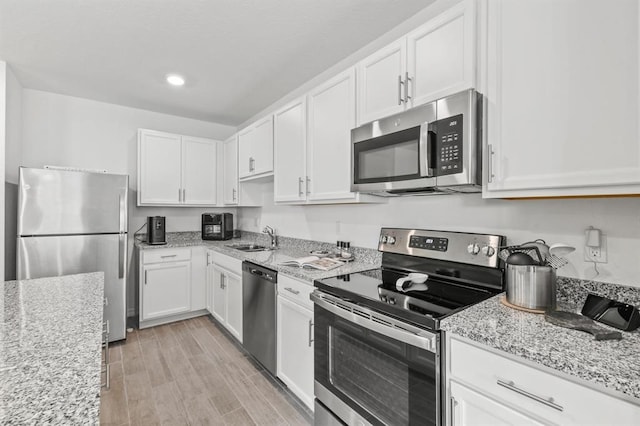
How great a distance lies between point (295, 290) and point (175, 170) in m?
2.47

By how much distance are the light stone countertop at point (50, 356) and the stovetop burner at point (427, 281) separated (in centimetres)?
98

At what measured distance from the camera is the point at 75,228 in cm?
266

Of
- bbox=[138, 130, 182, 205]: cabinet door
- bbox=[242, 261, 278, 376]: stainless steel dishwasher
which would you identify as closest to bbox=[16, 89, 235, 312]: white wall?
bbox=[138, 130, 182, 205]: cabinet door

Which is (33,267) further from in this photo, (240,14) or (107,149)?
(240,14)

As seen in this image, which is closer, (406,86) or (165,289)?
(406,86)

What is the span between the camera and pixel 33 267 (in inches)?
98.7

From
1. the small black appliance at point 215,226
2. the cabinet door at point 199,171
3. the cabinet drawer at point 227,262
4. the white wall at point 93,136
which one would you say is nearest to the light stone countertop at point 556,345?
the cabinet drawer at point 227,262

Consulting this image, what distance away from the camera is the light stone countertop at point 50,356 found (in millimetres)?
577

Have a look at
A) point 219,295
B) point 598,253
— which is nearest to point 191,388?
point 219,295

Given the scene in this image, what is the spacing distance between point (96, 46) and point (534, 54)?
111 inches

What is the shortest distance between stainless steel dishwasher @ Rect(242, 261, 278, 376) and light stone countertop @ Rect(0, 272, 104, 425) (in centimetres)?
103

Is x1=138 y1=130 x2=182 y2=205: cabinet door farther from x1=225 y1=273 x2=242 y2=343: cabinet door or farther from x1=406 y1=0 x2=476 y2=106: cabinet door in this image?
x1=406 y1=0 x2=476 y2=106: cabinet door

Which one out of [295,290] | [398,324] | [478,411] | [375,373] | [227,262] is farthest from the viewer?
[227,262]

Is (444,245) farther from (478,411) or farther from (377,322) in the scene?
(478,411)
